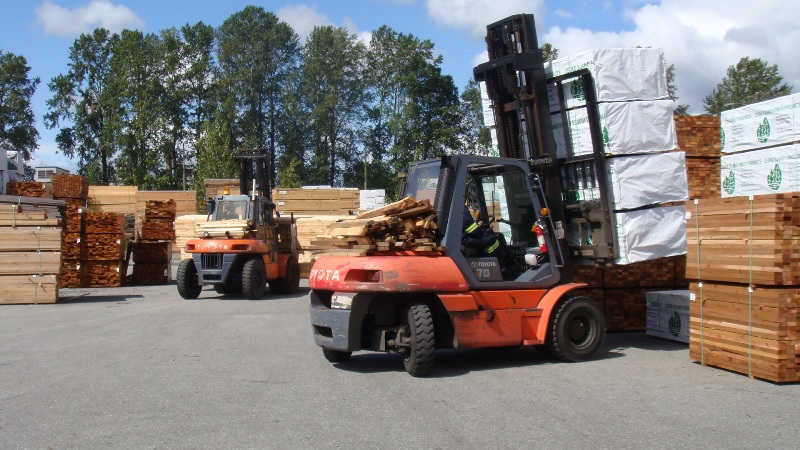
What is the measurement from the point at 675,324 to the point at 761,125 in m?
2.82

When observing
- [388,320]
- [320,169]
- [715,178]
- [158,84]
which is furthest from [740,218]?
[158,84]

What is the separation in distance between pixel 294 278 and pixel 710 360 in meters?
13.4

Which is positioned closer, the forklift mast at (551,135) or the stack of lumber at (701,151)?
the forklift mast at (551,135)

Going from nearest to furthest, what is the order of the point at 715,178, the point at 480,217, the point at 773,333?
the point at 773,333
the point at 480,217
the point at 715,178

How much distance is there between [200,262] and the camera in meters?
17.6

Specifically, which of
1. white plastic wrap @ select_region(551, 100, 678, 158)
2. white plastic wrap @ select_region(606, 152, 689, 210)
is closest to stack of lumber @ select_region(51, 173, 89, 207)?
white plastic wrap @ select_region(551, 100, 678, 158)

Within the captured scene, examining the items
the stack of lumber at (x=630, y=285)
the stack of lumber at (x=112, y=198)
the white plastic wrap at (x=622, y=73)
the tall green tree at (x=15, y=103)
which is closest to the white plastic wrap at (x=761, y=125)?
the white plastic wrap at (x=622, y=73)

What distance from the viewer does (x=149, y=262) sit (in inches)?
907

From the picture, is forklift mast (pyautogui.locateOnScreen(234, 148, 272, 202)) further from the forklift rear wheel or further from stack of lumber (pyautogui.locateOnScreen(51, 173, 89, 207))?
the forklift rear wheel

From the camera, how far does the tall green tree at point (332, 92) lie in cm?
5403

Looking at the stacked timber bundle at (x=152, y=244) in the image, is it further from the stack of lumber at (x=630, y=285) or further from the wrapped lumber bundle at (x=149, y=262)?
the stack of lumber at (x=630, y=285)

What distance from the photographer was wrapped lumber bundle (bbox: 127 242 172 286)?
22.9 meters

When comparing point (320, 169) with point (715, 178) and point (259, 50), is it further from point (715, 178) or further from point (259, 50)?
point (715, 178)

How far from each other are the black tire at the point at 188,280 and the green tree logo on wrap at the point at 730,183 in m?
12.2
